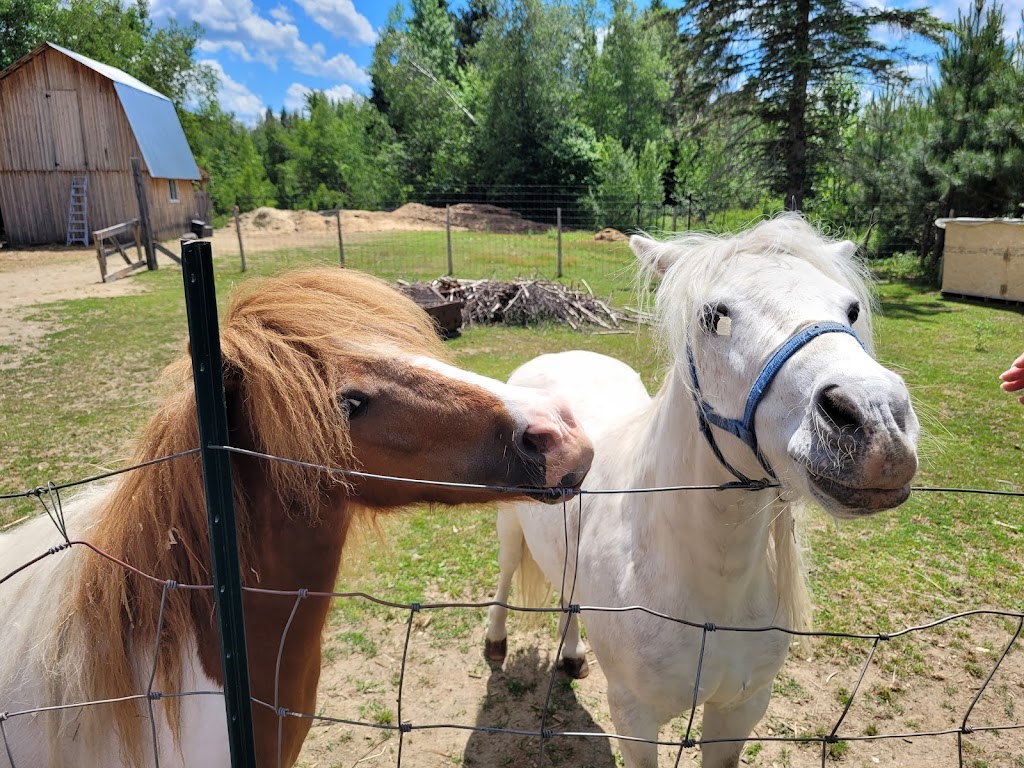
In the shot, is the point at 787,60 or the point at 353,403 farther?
the point at 787,60

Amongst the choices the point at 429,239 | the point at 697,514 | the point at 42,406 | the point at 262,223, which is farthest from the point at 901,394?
the point at 262,223

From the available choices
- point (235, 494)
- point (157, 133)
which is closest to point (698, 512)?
point (235, 494)

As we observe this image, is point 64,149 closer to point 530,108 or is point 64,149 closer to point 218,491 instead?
point 530,108

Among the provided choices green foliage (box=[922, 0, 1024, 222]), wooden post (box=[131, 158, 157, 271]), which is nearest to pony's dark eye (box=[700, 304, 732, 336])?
green foliage (box=[922, 0, 1024, 222])

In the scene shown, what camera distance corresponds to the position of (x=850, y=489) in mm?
1191

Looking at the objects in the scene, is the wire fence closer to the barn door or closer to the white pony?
the barn door

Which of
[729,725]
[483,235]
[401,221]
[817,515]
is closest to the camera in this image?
[729,725]

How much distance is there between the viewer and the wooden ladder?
67.7 ft

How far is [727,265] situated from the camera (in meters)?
1.64

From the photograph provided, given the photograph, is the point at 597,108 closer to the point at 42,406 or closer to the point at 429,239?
the point at 429,239

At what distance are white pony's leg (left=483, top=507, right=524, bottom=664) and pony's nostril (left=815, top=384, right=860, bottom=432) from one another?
2152 millimetres

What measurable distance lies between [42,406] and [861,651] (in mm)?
7635

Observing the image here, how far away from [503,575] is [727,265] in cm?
237

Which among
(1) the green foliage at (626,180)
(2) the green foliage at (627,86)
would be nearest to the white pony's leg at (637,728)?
(1) the green foliage at (626,180)
